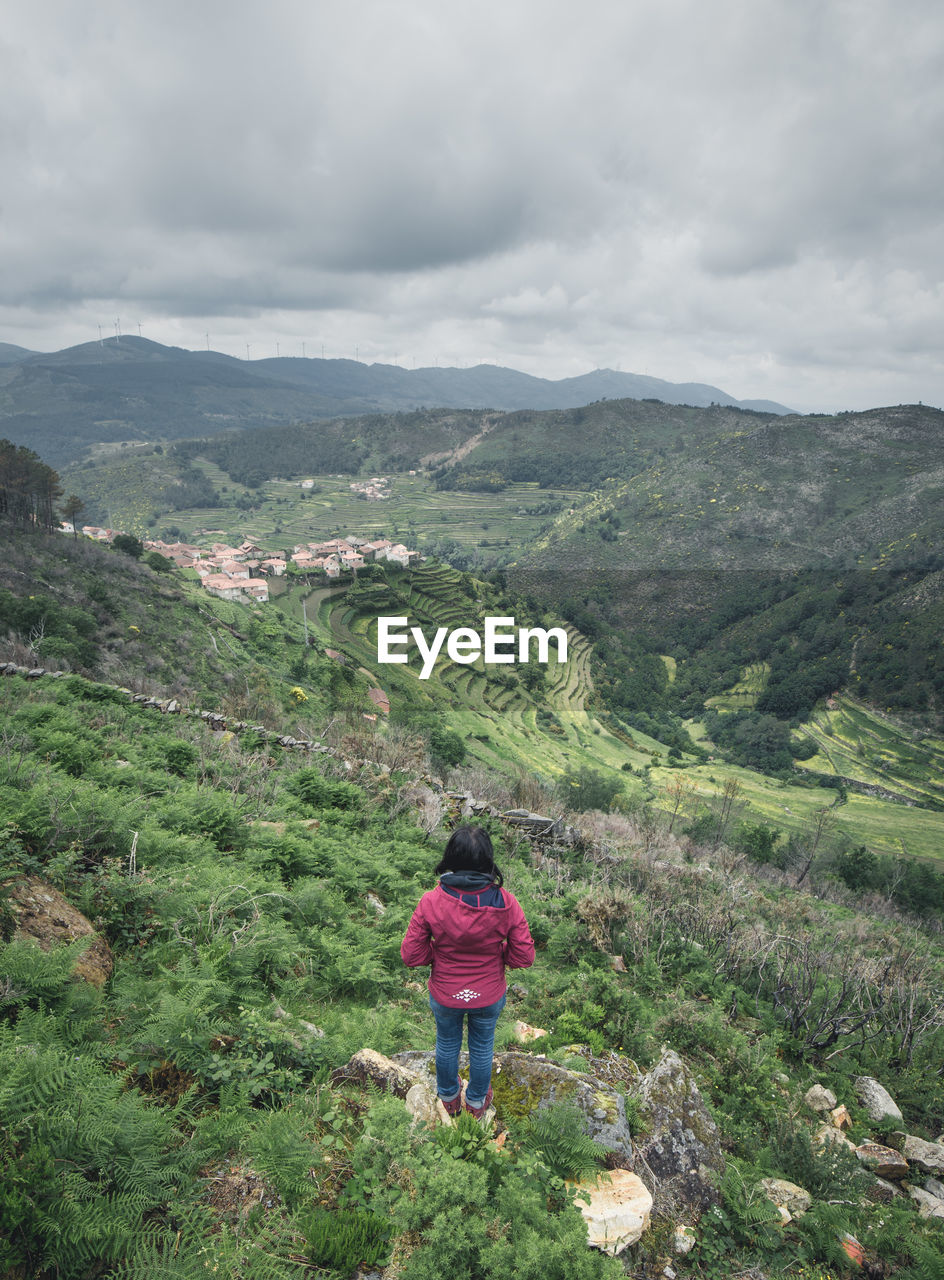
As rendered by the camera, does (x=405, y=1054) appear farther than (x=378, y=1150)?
Yes

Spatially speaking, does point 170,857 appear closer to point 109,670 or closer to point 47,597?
point 109,670

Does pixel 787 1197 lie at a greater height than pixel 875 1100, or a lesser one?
greater

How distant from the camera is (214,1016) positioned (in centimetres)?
390

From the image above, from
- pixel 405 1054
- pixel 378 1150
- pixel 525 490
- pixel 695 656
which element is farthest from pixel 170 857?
pixel 525 490

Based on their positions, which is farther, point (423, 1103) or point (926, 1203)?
point (926, 1203)

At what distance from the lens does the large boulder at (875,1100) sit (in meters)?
5.41

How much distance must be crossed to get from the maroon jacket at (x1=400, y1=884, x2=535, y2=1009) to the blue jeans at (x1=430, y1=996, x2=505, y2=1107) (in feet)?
0.30

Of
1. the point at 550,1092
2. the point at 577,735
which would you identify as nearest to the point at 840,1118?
the point at 550,1092

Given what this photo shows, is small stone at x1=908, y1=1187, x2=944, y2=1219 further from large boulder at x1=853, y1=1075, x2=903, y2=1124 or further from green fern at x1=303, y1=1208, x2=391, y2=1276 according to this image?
green fern at x1=303, y1=1208, x2=391, y2=1276

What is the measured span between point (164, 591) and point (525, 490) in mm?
125990

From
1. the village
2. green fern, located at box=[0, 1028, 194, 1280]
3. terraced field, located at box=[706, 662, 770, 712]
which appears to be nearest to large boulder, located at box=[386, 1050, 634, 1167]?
green fern, located at box=[0, 1028, 194, 1280]

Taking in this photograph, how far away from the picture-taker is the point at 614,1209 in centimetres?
314

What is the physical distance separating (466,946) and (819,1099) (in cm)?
454

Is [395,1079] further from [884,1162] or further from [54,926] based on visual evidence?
[884,1162]
